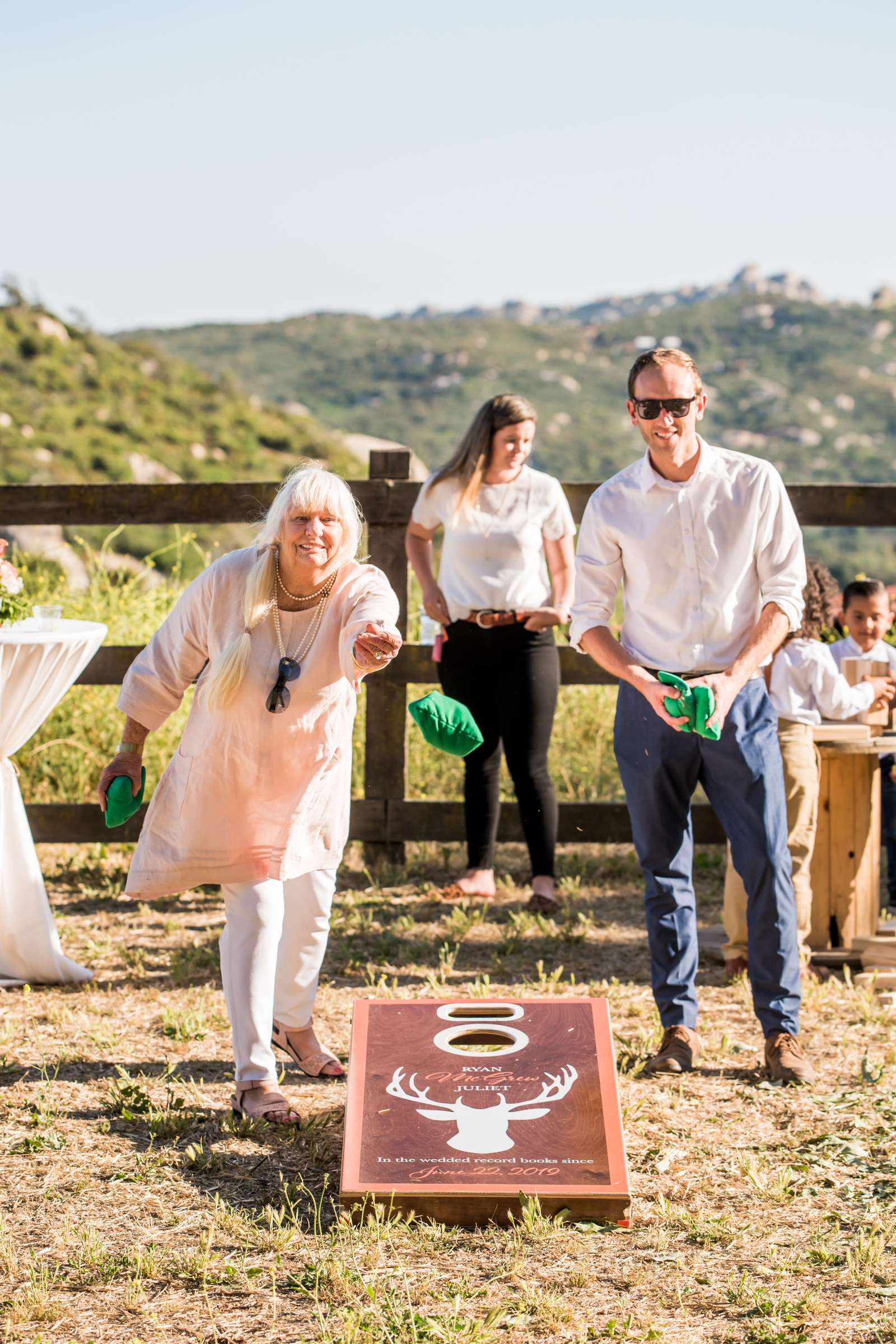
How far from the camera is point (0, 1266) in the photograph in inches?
107

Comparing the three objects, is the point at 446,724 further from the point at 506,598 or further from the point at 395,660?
the point at 395,660

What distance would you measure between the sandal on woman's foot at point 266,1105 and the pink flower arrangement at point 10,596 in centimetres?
196

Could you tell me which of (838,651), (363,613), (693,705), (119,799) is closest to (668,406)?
(693,705)

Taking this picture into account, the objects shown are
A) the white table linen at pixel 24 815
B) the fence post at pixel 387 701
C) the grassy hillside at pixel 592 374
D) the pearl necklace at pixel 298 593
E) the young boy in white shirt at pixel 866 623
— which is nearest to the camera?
the pearl necklace at pixel 298 593

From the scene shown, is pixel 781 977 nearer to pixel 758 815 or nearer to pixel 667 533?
pixel 758 815

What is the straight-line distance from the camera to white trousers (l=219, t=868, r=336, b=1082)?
3441mm

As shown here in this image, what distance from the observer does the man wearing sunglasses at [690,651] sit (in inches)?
145

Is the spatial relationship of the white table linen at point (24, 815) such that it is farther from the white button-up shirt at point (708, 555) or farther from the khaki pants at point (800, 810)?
the khaki pants at point (800, 810)

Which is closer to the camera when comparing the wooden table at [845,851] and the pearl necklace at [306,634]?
the pearl necklace at [306,634]

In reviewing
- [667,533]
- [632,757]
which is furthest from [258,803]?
[667,533]

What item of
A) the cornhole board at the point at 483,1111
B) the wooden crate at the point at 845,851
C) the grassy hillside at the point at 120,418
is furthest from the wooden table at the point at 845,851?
the grassy hillside at the point at 120,418

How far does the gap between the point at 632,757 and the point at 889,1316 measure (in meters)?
1.70

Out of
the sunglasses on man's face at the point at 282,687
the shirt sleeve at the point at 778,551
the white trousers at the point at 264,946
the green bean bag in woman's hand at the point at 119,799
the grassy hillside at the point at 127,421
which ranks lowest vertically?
the white trousers at the point at 264,946

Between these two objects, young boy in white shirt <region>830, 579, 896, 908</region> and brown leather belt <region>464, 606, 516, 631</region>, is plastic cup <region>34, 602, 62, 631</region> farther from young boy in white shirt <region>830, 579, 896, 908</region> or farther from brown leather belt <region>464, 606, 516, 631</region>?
young boy in white shirt <region>830, 579, 896, 908</region>
